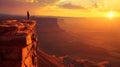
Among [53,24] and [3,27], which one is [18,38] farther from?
[53,24]

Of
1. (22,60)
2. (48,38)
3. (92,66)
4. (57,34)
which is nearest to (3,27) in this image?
(22,60)

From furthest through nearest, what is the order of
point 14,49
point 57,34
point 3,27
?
point 57,34, point 3,27, point 14,49

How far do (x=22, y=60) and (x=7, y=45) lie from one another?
0.83 meters

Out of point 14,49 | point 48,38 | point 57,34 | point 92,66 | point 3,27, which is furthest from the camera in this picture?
point 57,34

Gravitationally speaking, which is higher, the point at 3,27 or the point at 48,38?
the point at 3,27

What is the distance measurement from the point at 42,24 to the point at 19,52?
113 metres

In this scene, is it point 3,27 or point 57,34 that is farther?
point 57,34

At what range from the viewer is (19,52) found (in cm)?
956

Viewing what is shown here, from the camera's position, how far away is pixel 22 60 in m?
9.73

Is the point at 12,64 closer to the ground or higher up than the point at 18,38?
closer to the ground

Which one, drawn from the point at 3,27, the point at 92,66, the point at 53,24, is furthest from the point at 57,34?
the point at 3,27

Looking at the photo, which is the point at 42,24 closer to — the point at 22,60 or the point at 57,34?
the point at 57,34

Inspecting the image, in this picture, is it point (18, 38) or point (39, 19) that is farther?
point (39, 19)

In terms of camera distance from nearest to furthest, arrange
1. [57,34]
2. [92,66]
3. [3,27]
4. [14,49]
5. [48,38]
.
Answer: [14,49]
[3,27]
[92,66]
[48,38]
[57,34]
